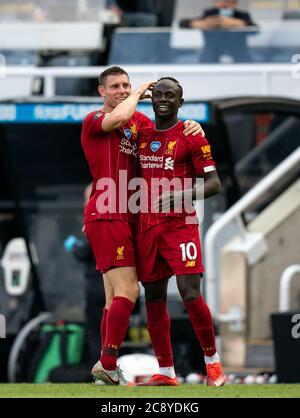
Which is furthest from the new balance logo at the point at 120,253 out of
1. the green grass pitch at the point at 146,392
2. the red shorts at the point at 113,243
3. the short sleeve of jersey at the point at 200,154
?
the green grass pitch at the point at 146,392

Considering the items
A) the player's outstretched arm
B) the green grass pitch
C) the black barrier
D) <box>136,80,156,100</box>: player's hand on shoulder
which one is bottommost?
the green grass pitch

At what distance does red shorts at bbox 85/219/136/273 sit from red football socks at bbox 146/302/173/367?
1.05 feet

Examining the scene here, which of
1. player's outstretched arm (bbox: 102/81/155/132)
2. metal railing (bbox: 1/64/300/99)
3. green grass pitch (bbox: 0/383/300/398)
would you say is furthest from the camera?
metal railing (bbox: 1/64/300/99)

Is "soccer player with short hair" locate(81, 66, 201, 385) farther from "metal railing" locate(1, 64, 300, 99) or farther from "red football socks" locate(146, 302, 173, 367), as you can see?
"metal railing" locate(1, 64, 300, 99)

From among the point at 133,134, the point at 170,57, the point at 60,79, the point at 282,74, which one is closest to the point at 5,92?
the point at 60,79

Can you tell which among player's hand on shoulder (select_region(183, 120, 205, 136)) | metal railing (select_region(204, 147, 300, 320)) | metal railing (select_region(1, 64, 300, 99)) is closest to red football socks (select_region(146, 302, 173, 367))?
player's hand on shoulder (select_region(183, 120, 205, 136))

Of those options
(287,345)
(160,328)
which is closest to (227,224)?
(287,345)

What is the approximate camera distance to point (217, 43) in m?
16.0

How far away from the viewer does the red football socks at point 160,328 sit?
9.55 meters

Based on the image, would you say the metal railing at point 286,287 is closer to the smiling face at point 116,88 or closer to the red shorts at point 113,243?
the red shorts at point 113,243

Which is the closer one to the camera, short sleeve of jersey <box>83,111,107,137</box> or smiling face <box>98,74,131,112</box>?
short sleeve of jersey <box>83,111,107,137</box>

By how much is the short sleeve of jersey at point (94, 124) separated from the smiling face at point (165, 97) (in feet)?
1.10

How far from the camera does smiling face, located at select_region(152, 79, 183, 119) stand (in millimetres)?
9281

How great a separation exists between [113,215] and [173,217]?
0.36 meters
